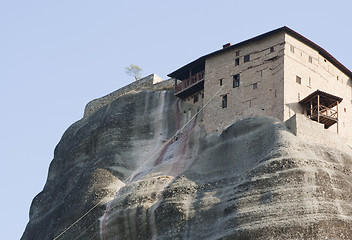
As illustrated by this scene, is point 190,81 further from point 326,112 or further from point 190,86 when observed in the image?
point 326,112

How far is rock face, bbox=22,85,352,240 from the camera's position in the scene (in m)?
50.4

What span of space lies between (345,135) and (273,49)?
9103 millimetres

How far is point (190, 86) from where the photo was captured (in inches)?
2687

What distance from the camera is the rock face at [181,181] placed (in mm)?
50375

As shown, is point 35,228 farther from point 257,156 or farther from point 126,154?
point 257,156

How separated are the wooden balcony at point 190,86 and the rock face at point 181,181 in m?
1.44

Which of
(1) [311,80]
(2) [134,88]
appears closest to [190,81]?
(2) [134,88]

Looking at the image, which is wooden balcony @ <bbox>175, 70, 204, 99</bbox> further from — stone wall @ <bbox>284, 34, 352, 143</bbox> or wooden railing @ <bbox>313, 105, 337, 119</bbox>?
wooden railing @ <bbox>313, 105, 337, 119</bbox>

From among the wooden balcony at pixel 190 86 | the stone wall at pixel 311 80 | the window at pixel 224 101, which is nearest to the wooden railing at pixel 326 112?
the stone wall at pixel 311 80

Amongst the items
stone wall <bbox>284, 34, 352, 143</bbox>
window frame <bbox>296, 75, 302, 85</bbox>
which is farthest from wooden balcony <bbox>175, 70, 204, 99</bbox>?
window frame <bbox>296, 75, 302, 85</bbox>

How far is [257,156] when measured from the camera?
55.9 metres

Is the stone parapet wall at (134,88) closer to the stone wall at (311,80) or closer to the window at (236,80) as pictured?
the window at (236,80)

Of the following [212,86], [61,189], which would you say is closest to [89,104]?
[61,189]

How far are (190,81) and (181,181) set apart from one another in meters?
13.6
